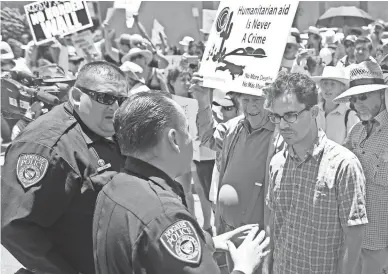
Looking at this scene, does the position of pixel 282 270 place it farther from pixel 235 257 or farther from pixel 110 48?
pixel 110 48

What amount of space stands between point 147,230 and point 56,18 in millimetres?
6437

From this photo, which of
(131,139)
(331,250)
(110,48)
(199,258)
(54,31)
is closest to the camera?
(199,258)

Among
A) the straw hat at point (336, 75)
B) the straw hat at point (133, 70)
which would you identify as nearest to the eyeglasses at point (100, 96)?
the straw hat at point (336, 75)

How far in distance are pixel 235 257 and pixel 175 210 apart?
385 millimetres

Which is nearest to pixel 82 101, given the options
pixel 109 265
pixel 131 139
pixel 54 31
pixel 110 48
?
pixel 131 139

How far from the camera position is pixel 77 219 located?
308 cm

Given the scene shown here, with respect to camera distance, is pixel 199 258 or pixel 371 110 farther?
pixel 371 110

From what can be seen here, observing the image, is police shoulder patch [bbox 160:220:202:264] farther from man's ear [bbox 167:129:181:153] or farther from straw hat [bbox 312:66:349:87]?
straw hat [bbox 312:66:349:87]

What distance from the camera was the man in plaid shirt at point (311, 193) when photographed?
321 centimetres

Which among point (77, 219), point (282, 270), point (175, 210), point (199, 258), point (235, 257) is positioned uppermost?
point (175, 210)

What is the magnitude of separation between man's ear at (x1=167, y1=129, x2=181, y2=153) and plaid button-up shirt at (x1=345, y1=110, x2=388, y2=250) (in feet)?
7.01

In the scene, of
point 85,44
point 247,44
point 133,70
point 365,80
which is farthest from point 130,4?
point 85,44

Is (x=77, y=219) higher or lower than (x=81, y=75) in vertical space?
lower

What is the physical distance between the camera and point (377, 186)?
13.2ft
